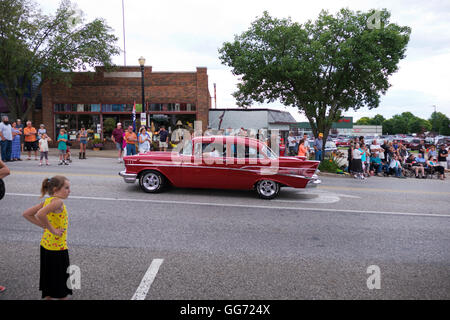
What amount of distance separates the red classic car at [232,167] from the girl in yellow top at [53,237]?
216 inches

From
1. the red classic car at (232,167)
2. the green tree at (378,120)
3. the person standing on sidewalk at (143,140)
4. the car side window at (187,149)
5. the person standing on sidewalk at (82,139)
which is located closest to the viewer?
the red classic car at (232,167)

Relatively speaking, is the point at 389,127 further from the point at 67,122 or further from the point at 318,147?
the point at 67,122

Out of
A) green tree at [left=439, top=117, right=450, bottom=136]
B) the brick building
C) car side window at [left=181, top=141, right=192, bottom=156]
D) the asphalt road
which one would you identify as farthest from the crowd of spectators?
green tree at [left=439, top=117, right=450, bottom=136]

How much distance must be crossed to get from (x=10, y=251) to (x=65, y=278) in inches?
82.3

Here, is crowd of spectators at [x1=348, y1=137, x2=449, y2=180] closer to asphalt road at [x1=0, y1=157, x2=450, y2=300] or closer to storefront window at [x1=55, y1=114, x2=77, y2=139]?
asphalt road at [x1=0, y1=157, x2=450, y2=300]

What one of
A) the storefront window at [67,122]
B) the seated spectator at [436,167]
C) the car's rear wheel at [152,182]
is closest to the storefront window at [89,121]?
the storefront window at [67,122]

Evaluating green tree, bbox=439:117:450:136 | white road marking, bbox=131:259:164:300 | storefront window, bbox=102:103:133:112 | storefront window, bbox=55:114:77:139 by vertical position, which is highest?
green tree, bbox=439:117:450:136

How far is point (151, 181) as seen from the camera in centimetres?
900

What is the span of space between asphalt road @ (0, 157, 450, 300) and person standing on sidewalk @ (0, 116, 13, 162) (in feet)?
20.0

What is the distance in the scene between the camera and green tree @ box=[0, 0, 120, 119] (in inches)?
819

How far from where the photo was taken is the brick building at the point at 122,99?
24906 mm

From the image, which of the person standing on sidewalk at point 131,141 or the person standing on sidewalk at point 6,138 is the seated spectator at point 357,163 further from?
the person standing on sidewalk at point 6,138

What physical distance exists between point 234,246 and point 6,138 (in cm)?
1281
